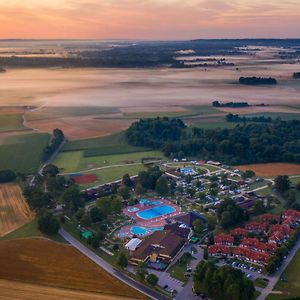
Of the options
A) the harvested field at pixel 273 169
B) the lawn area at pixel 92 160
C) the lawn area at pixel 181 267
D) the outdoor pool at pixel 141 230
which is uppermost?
the lawn area at pixel 92 160

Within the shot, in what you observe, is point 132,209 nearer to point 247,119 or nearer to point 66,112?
point 247,119

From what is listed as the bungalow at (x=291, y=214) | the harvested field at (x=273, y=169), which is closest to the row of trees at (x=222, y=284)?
the bungalow at (x=291, y=214)

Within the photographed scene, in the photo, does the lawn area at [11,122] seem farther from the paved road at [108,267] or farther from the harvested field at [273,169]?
the paved road at [108,267]

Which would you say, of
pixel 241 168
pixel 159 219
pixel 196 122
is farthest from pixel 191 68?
pixel 159 219

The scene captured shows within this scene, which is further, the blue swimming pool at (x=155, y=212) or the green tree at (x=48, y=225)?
the blue swimming pool at (x=155, y=212)

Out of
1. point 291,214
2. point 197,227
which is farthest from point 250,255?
point 291,214

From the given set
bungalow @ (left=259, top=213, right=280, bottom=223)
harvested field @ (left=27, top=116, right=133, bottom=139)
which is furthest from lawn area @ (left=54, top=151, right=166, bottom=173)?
bungalow @ (left=259, top=213, right=280, bottom=223)

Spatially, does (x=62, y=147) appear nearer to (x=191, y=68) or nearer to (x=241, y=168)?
(x=241, y=168)
